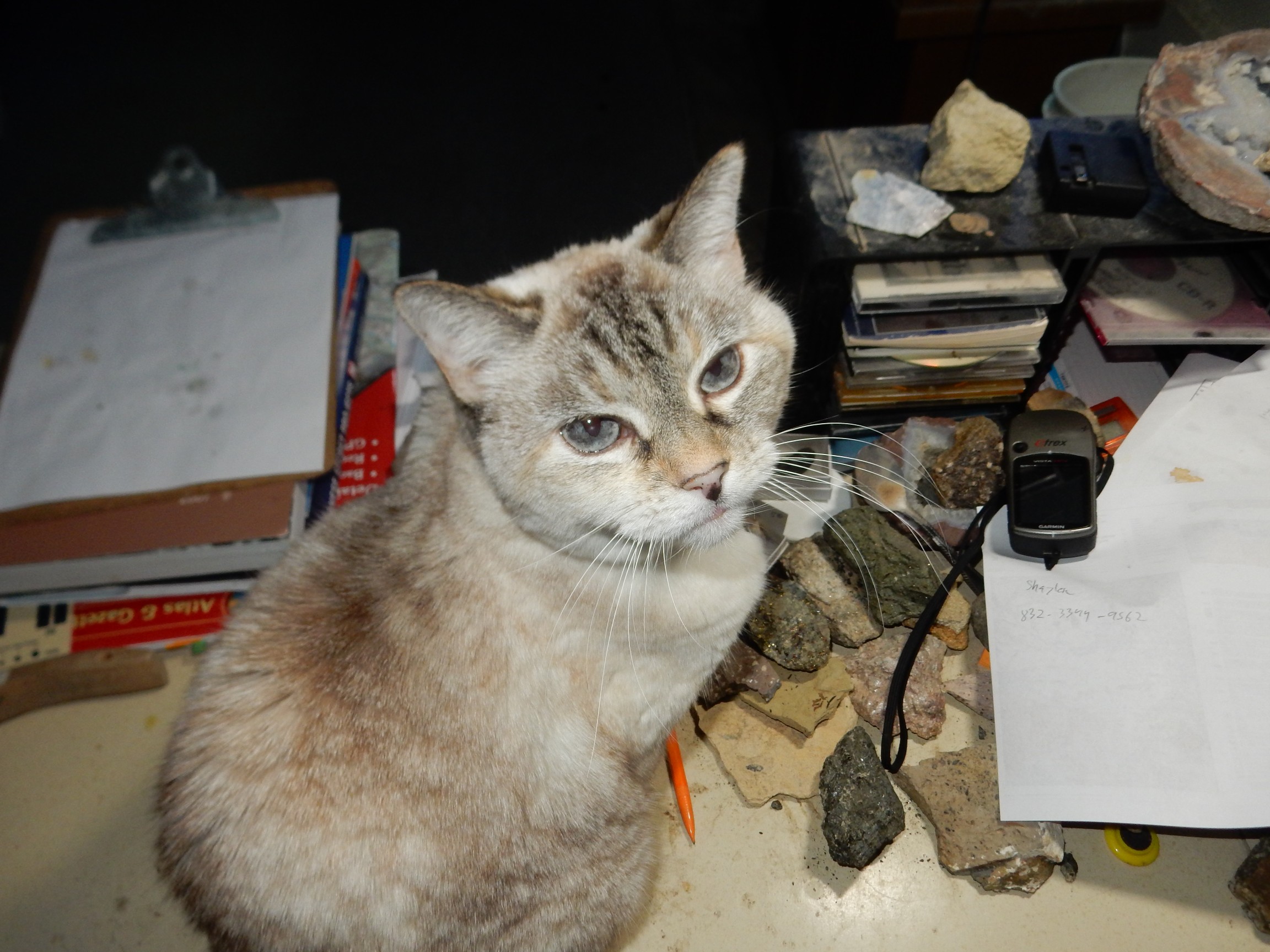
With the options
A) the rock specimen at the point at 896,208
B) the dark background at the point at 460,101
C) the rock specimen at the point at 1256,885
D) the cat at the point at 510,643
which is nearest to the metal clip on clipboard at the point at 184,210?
the dark background at the point at 460,101

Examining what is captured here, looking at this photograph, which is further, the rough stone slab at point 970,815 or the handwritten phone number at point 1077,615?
the handwritten phone number at point 1077,615

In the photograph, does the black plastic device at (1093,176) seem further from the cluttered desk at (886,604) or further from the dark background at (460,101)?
the dark background at (460,101)

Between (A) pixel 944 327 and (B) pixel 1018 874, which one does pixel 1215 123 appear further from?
(B) pixel 1018 874

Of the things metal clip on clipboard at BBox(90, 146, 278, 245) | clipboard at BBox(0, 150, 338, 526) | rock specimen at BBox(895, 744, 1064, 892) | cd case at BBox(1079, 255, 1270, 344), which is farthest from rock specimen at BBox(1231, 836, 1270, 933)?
metal clip on clipboard at BBox(90, 146, 278, 245)

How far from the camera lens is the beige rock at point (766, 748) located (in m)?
1.33

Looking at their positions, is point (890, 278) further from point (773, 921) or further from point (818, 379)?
point (773, 921)

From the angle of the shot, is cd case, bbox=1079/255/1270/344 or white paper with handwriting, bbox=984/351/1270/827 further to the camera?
cd case, bbox=1079/255/1270/344

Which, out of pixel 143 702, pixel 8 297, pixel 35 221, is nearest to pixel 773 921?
pixel 143 702

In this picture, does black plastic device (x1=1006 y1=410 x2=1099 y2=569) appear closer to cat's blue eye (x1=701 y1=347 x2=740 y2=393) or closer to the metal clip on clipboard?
cat's blue eye (x1=701 y1=347 x2=740 y2=393)

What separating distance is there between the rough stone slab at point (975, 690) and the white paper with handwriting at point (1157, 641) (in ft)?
0.28

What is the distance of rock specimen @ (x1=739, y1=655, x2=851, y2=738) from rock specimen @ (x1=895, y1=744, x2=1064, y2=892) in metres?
0.16

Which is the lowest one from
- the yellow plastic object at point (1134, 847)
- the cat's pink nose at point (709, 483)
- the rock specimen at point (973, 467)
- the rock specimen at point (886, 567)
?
the yellow plastic object at point (1134, 847)

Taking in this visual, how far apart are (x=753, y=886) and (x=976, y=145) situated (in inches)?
51.5

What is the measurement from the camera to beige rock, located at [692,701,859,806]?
52.4 inches
